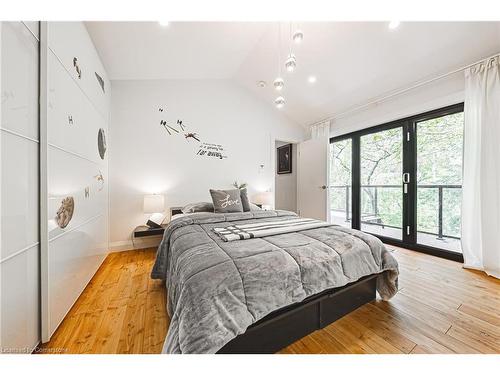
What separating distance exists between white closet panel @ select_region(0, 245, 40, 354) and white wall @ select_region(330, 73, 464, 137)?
422 centimetres

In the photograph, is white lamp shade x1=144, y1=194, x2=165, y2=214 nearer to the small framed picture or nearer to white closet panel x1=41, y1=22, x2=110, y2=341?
white closet panel x1=41, y1=22, x2=110, y2=341

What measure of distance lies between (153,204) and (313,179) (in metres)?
3.05

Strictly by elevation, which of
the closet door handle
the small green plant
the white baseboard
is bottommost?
the white baseboard

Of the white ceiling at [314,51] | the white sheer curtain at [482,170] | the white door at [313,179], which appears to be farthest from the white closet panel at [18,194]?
the white sheer curtain at [482,170]

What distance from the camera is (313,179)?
411cm

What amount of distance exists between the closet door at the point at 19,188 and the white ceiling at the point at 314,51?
1336mm

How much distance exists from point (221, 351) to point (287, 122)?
13.7ft

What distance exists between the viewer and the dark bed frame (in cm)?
105

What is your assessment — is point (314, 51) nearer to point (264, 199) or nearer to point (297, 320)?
point (264, 199)

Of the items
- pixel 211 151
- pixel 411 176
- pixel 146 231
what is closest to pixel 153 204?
pixel 146 231

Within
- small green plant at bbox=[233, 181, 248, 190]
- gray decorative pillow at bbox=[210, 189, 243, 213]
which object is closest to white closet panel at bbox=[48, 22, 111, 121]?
gray decorative pillow at bbox=[210, 189, 243, 213]

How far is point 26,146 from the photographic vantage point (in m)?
1.11

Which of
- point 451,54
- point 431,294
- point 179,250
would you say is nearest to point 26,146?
point 179,250
